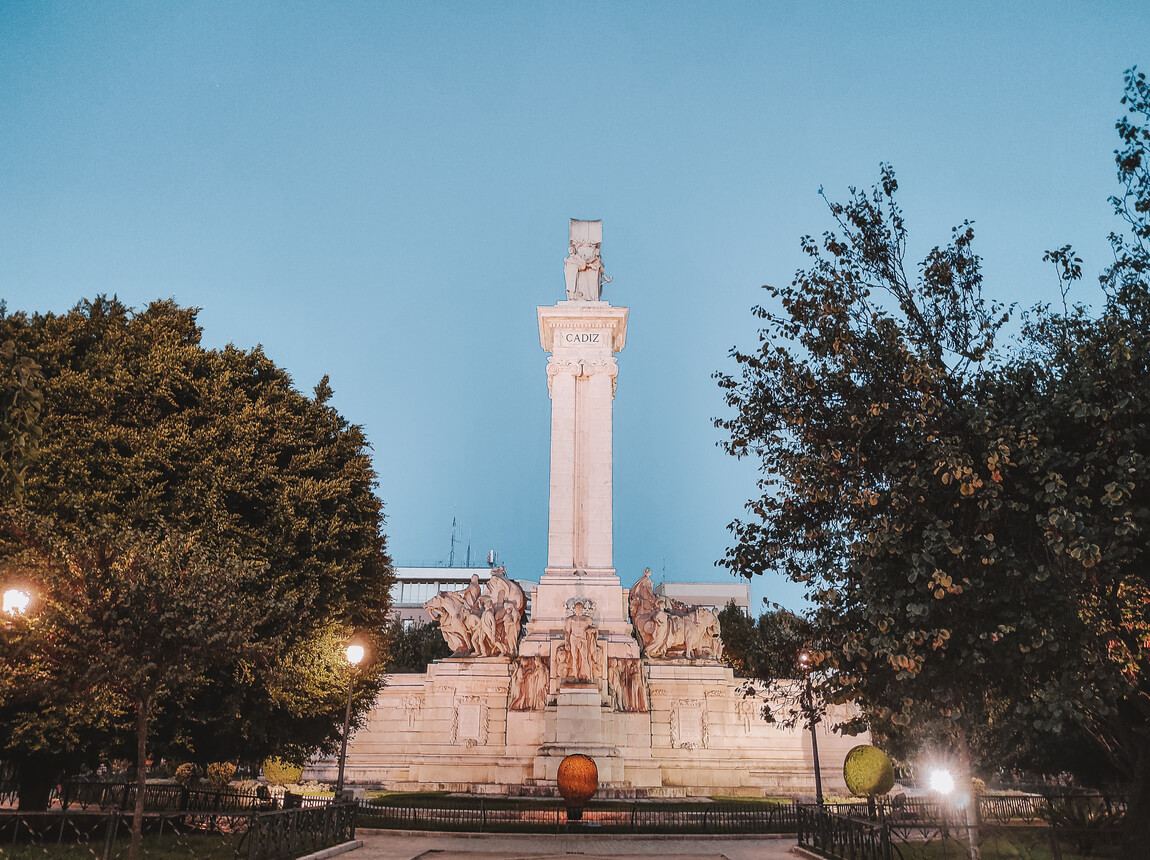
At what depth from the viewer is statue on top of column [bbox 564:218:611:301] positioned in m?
40.8

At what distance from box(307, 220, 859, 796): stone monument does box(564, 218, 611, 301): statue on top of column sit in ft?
32.8

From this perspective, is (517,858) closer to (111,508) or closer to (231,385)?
(111,508)

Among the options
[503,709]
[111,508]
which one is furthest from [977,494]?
[503,709]

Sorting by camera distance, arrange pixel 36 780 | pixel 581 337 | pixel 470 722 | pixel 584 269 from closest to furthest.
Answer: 1. pixel 36 780
2. pixel 470 722
3. pixel 581 337
4. pixel 584 269

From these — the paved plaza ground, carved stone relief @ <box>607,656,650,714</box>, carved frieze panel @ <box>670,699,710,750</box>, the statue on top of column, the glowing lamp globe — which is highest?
the statue on top of column

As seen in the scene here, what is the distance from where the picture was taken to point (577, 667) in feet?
105

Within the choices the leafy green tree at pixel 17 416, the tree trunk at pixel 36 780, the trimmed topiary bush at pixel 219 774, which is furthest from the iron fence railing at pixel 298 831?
the trimmed topiary bush at pixel 219 774

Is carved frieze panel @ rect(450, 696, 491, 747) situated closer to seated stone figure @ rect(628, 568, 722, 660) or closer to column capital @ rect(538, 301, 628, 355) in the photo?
seated stone figure @ rect(628, 568, 722, 660)

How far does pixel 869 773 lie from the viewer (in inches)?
974

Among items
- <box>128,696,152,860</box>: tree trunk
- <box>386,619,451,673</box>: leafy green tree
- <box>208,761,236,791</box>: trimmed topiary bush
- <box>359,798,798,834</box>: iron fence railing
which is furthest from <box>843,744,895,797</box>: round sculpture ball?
<box>386,619,451,673</box>: leafy green tree

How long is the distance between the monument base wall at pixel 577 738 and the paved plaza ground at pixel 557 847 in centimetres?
1016

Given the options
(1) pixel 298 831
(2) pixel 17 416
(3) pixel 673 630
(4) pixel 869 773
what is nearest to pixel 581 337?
(3) pixel 673 630

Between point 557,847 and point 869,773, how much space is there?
36.8 feet

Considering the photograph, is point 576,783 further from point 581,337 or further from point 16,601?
point 581,337
